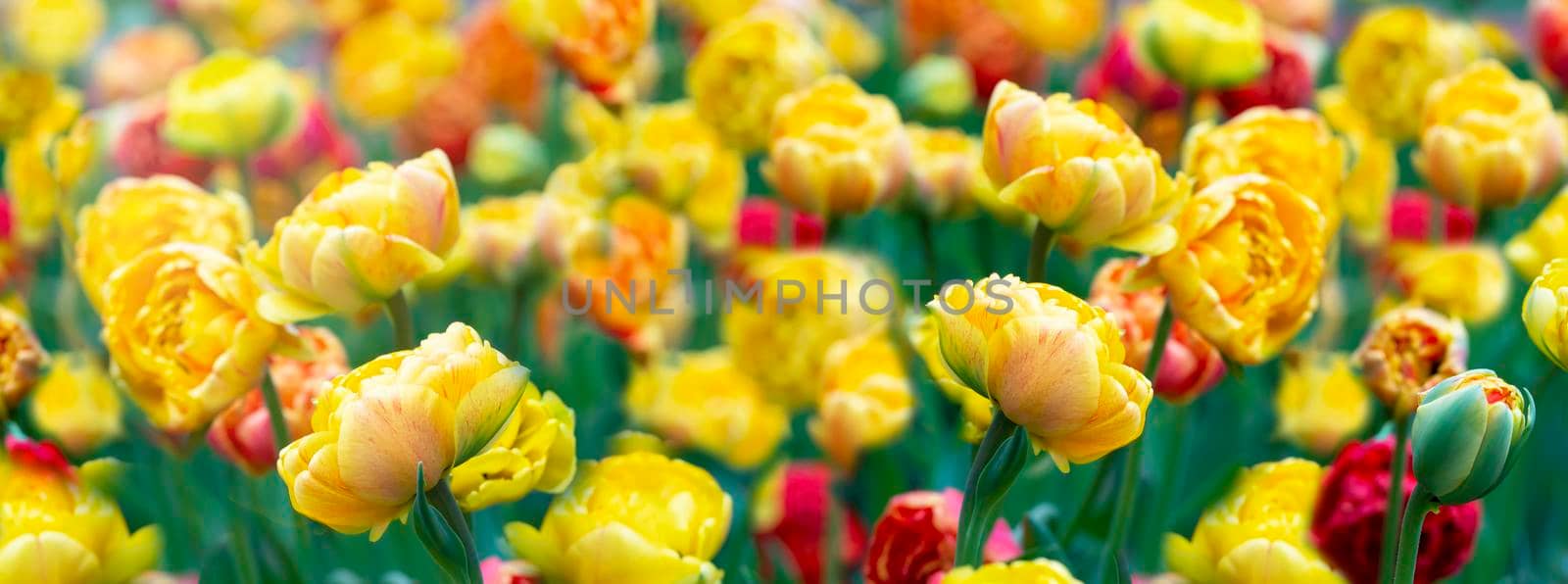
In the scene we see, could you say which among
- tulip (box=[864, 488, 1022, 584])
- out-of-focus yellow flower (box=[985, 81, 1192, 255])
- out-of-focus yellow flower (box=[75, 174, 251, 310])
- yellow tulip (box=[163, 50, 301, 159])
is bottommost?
tulip (box=[864, 488, 1022, 584])

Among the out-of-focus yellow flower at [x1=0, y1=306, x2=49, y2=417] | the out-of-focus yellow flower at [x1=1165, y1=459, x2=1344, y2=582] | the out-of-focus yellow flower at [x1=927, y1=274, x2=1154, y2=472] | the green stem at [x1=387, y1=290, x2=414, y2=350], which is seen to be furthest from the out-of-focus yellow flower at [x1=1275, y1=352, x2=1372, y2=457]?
the out-of-focus yellow flower at [x1=0, y1=306, x2=49, y2=417]

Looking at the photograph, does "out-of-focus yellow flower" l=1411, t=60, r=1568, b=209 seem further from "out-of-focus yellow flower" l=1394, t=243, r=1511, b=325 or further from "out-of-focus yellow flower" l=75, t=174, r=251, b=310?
"out-of-focus yellow flower" l=75, t=174, r=251, b=310

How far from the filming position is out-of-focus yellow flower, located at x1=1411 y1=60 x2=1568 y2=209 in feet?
1.85

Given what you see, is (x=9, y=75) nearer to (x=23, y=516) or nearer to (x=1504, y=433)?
(x=23, y=516)

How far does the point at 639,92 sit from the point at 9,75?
343mm

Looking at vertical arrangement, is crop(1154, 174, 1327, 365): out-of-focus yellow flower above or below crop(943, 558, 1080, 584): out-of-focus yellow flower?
above

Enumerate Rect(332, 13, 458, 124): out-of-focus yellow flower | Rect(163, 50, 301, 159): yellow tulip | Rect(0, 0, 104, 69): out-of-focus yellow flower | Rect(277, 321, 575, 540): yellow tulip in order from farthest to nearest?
Rect(332, 13, 458, 124): out-of-focus yellow flower
Rect(0, 0, 104, 69): out-of-focus yellow flower
Rect(163, 50, 301, 159): yellow tulip
Rect(277, 321, 575, 540): yellow tulip

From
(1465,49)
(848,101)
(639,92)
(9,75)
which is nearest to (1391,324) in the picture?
(848,101)

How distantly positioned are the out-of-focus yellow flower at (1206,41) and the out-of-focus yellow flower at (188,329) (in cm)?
39

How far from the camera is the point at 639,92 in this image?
2.98 ft

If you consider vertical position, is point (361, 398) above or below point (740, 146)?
above

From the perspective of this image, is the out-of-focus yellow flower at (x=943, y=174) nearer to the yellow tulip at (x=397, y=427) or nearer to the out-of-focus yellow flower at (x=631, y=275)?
the out-of-focus yellow flower at (x=631, y=275)

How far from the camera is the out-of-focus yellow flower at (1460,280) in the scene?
0.62 m

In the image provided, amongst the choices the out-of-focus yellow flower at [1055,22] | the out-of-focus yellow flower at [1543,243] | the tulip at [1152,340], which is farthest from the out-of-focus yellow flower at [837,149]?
the out-of-focus yellow flower at [1055,22]
